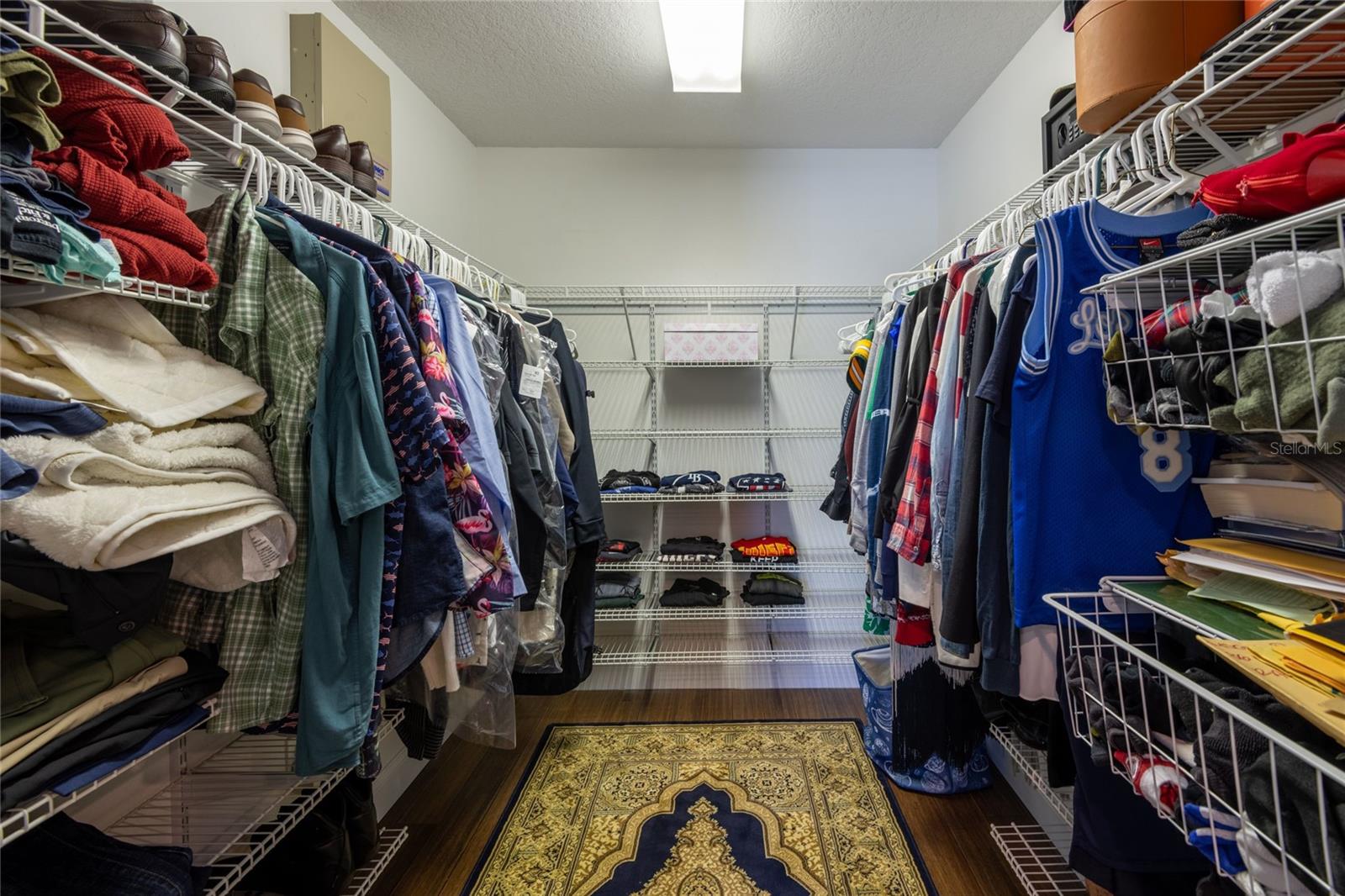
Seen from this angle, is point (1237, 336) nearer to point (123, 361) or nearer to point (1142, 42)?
point (1142, 42)

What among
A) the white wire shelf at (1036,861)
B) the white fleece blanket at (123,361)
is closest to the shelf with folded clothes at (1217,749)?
the white wire shelf at (1036,861)

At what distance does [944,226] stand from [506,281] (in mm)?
2088

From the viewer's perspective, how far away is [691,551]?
2.50 meters

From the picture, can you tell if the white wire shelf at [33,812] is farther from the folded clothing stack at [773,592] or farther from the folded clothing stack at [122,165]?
the folded clothing stack at [773,592]

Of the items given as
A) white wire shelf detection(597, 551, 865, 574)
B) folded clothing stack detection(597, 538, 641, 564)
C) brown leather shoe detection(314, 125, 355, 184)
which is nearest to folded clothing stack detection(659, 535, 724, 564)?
white wire shelf detection(597, 551, 865, 574)

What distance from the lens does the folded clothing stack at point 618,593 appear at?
2457 millimetres

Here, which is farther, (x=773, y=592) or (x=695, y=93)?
(x=773, y=592)

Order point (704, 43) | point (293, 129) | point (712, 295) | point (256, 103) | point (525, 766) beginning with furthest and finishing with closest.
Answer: point (712, 295)
point (525, 766)
point (704, 43)
point (293, 129)
point (256, 103)

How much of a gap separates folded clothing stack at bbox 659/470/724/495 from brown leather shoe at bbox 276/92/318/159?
1692 millimetres

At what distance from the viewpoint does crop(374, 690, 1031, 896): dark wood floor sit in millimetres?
1513

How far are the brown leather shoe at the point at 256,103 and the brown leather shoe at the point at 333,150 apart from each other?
0.51ft

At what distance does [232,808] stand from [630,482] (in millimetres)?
1670

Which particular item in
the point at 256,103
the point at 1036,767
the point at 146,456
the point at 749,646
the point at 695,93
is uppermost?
the point at 695,93

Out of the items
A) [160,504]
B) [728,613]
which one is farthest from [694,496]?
[160,504]
